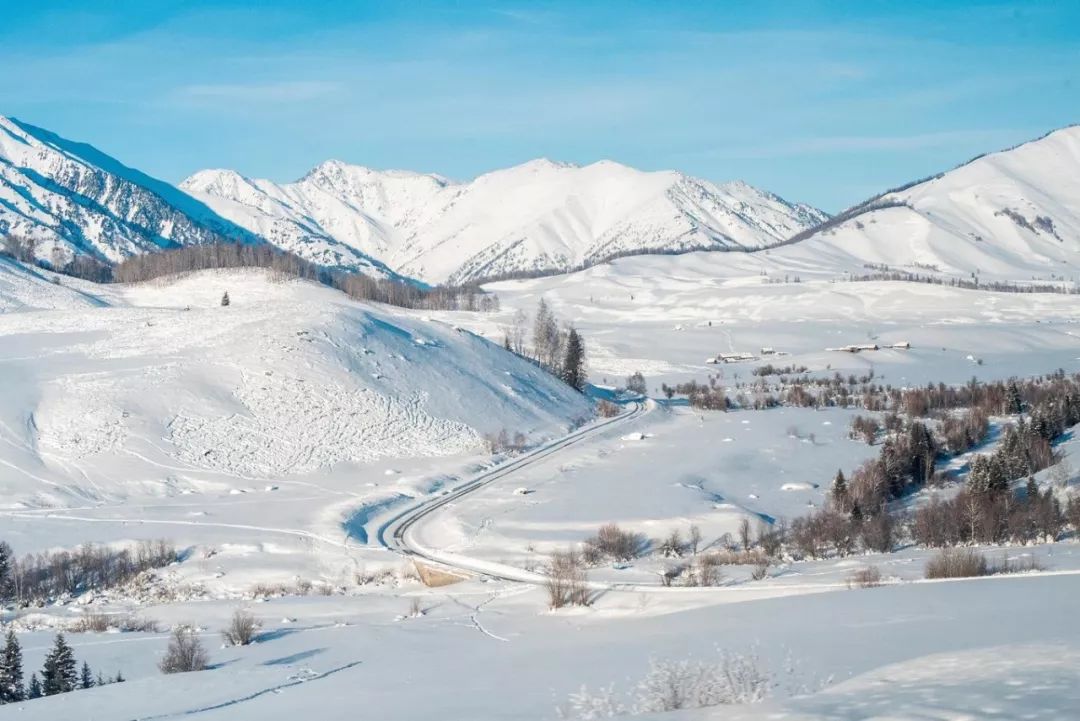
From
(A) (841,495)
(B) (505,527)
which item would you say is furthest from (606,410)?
(B) (505,527)

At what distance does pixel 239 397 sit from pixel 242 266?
327 ft

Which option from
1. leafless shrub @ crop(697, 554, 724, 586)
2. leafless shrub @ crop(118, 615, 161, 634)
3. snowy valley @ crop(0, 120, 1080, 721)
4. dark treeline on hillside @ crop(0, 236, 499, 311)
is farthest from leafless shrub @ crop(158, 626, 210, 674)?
dark treeline on hillside @ crop(0, 236, 499, 311)

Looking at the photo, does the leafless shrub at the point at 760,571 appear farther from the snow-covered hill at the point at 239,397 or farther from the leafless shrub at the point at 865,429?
the leafless shrub at the point at 865,429

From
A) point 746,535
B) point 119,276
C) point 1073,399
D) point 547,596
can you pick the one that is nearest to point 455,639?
point 547,596

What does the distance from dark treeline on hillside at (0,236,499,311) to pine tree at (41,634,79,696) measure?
128851mm

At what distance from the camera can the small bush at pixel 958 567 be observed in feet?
75.4

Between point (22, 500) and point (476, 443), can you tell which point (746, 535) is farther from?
point (22, 500)

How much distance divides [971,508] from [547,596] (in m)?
17.2

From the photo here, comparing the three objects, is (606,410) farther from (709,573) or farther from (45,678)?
(45,678)

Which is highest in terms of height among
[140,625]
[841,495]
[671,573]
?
[841,495]

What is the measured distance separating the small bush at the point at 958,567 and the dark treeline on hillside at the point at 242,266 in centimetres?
12931

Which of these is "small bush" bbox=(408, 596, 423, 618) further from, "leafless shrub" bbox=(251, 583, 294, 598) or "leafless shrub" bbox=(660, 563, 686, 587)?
"leafless shrub" bbox=(251, 583, 294, 598)

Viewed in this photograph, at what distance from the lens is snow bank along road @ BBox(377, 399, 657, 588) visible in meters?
34.5

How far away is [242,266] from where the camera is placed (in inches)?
6171
